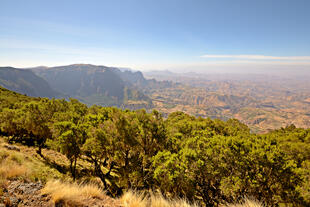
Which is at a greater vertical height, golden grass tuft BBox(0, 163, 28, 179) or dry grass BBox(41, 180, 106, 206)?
golden grass tuft BBox(0, 163, 28, 179)

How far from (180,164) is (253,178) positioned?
9.77 metres

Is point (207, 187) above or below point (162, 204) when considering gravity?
below

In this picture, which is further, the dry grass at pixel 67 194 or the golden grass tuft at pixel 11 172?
the golden grass tuft at pixel 11 172

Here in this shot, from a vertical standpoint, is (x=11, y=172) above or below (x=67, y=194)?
above

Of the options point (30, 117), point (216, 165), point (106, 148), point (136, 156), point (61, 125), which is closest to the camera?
point (216, 165)

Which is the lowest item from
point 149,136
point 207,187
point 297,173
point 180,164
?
point 207,187

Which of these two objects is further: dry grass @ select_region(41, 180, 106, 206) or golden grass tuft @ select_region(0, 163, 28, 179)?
golden grass tuft @ select_region(0, 163, 28, 179)

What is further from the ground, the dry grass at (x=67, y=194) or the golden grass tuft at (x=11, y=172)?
the golden grass tuft at (x=11, y=172)

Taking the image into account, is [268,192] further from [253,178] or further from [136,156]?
[136,156]

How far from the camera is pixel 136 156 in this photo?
21203 mm

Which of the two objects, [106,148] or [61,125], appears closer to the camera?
[106,148]

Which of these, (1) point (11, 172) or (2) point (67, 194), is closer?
(2) point (67, 194)

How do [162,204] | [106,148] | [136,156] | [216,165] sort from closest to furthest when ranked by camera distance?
[162,204]
[216,165]
[106,148]
[136,156]

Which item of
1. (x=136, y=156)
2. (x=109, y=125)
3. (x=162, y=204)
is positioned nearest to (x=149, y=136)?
(x=136, y=156)
